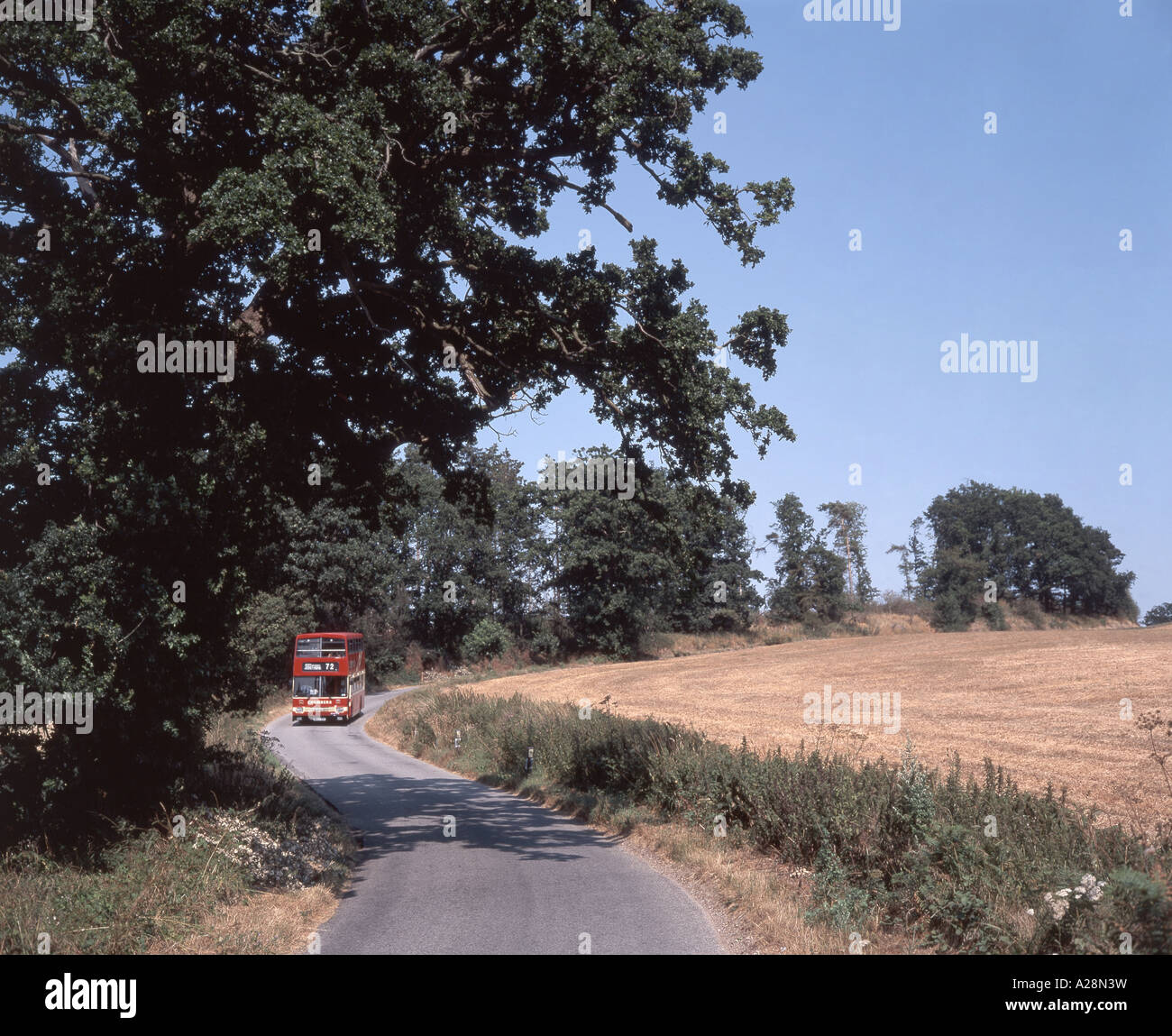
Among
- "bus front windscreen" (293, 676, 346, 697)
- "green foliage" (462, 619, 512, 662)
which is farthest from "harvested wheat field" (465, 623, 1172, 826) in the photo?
"green foliage" (462, 619, 512, 662)

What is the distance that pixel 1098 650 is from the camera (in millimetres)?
42281

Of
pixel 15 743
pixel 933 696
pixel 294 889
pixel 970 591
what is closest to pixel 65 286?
pixel 15 743

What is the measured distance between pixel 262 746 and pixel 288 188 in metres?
14.2

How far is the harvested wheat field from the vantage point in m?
18.5

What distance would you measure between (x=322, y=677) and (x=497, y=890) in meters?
37.2

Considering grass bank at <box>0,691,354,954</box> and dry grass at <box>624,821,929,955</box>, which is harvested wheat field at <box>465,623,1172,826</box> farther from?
grass bank at <box>0,691,354,954</box>

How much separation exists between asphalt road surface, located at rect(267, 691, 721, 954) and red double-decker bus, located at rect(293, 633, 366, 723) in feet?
88.1

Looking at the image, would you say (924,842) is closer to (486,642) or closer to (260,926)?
(260,926)

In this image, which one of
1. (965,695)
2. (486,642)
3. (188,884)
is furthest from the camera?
(486,642)

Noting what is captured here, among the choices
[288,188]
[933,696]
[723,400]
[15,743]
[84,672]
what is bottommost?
[933,696]

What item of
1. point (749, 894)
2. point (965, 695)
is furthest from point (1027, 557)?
point (749, 894)

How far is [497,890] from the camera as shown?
10.9m

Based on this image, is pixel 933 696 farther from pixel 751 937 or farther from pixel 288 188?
pixel 288 188

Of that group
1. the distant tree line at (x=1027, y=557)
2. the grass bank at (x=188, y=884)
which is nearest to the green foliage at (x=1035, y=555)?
the distant tree line at (x=1027, y=557)
